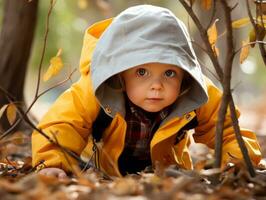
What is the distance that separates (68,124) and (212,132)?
0.72 metres

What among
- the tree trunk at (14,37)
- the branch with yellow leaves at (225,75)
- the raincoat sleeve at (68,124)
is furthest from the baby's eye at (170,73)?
the tree trunk at (14,37)

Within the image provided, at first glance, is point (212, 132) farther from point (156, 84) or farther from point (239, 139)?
point (239, 139)

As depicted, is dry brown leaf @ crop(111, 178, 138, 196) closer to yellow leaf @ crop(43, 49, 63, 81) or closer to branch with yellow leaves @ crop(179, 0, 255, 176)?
branch with yellow leaves @ crop(179, 0, 255, 176)

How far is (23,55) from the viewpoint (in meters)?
4.10

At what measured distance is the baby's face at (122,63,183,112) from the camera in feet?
8.04

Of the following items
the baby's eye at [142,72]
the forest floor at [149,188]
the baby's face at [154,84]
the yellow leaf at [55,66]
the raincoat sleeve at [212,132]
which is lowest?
the raincoat sleeve at [212,132]

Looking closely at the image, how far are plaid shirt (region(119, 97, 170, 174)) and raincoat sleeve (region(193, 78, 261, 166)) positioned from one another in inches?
8.4

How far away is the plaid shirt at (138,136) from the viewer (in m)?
2.74

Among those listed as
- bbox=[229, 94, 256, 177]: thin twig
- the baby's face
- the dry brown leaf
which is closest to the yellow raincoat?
the baby's face

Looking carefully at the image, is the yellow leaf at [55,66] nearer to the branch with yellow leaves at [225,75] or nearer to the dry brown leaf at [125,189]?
the branch with yellow leaves at [225,75]

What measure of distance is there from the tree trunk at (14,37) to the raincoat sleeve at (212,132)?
1.56 meters

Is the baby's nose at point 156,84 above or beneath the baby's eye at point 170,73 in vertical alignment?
beneath

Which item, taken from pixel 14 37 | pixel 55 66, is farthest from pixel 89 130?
pixel 14 37

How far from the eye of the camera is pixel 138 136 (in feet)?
9.11
